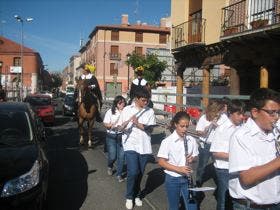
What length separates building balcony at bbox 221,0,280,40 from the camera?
1497 cm

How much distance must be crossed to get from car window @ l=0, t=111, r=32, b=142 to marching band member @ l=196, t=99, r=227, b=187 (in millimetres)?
2954

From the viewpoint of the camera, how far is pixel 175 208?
16.7 feet

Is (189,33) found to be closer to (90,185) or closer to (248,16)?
(248,16)

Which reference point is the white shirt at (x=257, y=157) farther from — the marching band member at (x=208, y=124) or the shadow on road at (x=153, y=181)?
the shadow on road at (x=153, y=181)

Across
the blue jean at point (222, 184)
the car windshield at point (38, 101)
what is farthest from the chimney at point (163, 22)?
the blue jean at point (222, 184)

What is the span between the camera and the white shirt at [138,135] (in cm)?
670

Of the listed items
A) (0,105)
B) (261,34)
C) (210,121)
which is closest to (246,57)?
(261,34)

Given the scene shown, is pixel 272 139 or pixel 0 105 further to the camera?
pixel 0 105

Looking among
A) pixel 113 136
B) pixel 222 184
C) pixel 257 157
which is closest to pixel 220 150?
pixel 222 184

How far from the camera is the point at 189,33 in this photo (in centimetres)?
2248

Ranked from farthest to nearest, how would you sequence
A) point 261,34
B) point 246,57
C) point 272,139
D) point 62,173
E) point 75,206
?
point 246,57
point 261,34
point 62,173
point 75,206
point 272,139

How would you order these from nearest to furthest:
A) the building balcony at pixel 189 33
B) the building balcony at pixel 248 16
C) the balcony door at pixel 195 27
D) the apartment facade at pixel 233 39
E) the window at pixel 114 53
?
the building balcony at pixel 248 16
the apartment facade at pixel 233 39
the building balcony at pixel 189 33
the balcony door at pixel 195 27
the window at pixel 114 53

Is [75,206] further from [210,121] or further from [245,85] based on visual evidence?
[245,85]

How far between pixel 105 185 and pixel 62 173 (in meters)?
1.40
